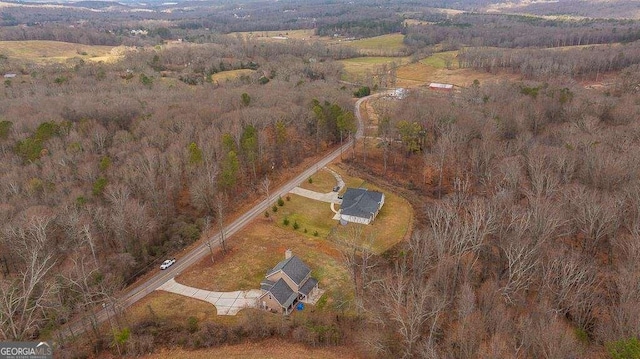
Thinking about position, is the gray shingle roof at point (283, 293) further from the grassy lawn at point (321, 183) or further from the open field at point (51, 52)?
the open field at point (51, 52)

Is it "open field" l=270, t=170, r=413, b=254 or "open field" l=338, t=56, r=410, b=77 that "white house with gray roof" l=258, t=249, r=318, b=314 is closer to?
"open field" l=270, t=170, r=413, b=254

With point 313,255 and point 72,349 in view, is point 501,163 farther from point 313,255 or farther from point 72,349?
point 72,349

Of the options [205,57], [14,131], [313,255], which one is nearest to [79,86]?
[14,131]

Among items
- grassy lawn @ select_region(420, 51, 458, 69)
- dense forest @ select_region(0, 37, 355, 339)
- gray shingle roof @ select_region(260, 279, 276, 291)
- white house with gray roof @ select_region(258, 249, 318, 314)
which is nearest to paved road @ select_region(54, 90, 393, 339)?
dense forest @ select_region(0, 37, 355, 339)

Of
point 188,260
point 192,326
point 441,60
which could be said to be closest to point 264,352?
point 192,326

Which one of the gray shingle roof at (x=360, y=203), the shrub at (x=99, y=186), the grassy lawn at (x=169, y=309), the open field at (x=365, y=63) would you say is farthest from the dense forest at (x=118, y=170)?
the open field at (x=365, y=63)

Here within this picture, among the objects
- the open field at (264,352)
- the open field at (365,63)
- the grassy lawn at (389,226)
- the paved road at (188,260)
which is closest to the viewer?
the open field at (264,352)
